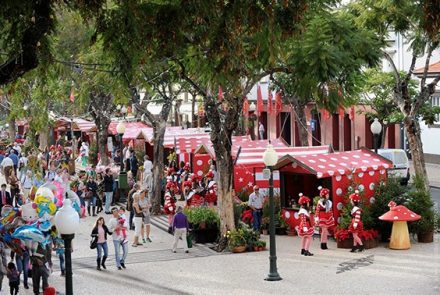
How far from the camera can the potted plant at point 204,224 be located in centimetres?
2117

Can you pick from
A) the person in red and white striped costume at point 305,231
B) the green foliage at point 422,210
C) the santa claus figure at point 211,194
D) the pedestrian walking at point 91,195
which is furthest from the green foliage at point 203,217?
the pedestrian walking at point 91,195

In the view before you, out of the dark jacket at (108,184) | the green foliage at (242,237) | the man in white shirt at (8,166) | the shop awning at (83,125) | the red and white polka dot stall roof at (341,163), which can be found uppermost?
the shop awning at (83,125)

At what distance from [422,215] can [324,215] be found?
2.58 meters

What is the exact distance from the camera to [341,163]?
22.2m

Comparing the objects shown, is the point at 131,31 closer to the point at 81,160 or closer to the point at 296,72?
the point at 296,72

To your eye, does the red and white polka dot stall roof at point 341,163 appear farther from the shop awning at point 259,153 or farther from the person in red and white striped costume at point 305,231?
the person in red and white striped costume at point 305,231

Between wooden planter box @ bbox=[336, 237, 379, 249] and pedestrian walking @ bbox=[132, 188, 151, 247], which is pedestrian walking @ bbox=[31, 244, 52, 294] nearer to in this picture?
pedestrian walking @ bbox=[132, 188, 151, 247]

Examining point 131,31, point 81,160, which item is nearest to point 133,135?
point 81,160

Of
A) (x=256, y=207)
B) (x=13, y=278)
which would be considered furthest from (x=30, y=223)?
(x=256, y=207)

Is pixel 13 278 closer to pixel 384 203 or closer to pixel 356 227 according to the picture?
pixel 356 227

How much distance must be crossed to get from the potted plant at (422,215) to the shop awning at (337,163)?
69.1 inches

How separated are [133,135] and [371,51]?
2067 centimetres

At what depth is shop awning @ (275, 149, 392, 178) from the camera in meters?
21.5

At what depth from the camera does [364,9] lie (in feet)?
72.7
